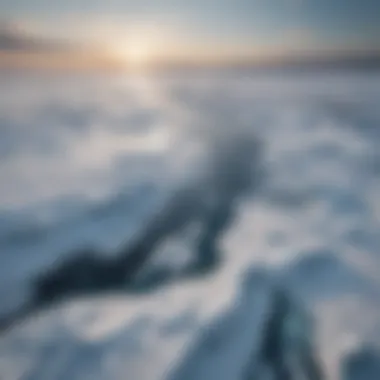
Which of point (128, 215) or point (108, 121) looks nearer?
point (128, 215)

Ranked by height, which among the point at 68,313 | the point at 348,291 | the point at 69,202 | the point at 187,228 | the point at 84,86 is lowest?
the point at 348,291

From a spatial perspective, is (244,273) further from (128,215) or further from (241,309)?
(128,215)

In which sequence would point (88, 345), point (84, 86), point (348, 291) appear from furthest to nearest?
point (84, 86) → point (348, 291) → point (88, 345)

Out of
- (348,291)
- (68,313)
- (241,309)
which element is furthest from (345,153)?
(68,313)

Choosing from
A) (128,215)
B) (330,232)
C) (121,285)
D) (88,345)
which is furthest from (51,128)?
(330,232)

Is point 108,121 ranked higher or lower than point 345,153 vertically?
higher

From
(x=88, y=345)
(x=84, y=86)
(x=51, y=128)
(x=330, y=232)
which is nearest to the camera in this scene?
(x=88, y=345)

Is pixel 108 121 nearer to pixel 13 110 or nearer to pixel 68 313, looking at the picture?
pixel 13 110

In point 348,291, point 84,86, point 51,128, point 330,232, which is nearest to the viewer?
point 348,291

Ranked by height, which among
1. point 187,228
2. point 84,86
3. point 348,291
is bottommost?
point 348,291
